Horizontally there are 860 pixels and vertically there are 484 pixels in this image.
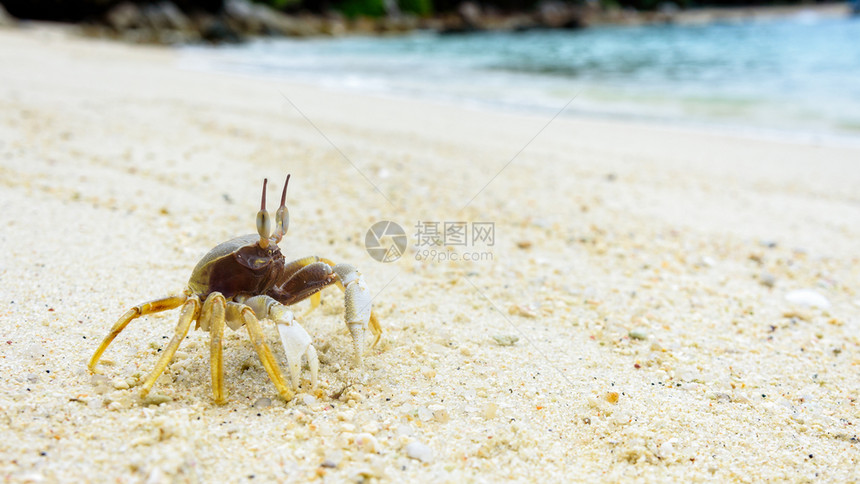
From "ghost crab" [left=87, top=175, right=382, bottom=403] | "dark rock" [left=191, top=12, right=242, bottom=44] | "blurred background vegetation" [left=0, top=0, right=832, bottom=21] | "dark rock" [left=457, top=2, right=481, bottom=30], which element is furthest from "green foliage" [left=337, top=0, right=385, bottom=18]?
"ghost crab" [left=87, top=175, right=382, bottom=403]

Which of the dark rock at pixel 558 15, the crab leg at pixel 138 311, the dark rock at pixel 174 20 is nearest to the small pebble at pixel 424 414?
the crab leg at pixel 138 311

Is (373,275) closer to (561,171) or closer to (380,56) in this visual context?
(561,171)

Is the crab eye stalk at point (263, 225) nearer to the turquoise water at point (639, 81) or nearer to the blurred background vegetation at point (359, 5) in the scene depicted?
the turquoise water at point (639, 81)

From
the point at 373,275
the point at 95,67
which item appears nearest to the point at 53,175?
the point at 373,275

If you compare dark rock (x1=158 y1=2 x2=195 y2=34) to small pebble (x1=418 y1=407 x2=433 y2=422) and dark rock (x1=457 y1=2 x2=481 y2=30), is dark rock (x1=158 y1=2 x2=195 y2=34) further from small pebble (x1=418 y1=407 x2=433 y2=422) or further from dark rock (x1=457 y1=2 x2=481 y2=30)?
small pebble (x1=418 y1=407 x2=433 y2=422)

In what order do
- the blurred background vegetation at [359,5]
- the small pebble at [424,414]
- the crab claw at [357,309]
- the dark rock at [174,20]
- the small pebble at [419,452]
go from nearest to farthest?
the small pebble at [419,452] < the small pebble at [424,414] < the crab claw at [357,309] < the dark rock at [174,20] < the blurred background vegetation at [359,5]

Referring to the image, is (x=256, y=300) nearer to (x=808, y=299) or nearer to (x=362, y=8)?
(x=808, y=299)
